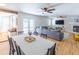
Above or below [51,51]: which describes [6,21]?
above

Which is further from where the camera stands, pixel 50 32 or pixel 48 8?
pixel 50 32

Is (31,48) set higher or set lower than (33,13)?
lower

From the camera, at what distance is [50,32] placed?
1894 mm

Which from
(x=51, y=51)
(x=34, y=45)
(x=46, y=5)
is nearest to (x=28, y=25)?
(x=34, y=45)

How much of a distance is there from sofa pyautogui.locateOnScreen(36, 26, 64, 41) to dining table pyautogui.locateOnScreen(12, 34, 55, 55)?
11cm

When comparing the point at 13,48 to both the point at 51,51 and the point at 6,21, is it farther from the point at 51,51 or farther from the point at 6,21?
the point at 51,51

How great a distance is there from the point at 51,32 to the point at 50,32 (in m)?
0.02

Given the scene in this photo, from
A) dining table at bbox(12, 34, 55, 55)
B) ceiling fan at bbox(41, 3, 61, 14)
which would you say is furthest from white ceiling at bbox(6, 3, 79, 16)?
dining table at bbox(12, 34, 55, 55)

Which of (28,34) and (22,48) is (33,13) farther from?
(22,48)

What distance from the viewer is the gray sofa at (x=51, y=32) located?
183cm

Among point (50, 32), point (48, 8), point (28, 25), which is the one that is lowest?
point (50, 32)
